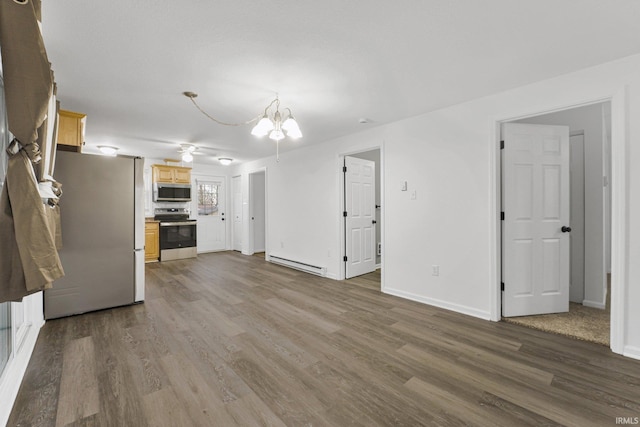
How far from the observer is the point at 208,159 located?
261 inches

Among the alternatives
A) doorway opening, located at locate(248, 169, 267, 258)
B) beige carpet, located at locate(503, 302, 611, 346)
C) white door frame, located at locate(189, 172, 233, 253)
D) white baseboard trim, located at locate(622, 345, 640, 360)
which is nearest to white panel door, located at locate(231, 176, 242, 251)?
white door frame, located at locate(189, 172, 233, 253)

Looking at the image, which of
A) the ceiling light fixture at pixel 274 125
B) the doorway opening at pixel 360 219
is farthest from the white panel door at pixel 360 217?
the ceiling light fixture at pixel 274 125

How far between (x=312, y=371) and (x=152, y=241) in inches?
217

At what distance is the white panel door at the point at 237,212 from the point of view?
7493 mm

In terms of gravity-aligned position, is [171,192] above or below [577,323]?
above

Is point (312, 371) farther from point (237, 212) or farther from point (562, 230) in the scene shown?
point (237, 212)

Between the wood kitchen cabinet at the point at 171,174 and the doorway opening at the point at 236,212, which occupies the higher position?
the wood kitchen cabinet at the point at 171,174

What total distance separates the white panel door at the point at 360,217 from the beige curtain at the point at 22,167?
3.85m

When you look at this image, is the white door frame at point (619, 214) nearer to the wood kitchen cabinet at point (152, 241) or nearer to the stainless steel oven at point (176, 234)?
the stainless steel oven at point (176, 234)

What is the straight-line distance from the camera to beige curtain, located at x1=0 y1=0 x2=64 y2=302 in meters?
1.08

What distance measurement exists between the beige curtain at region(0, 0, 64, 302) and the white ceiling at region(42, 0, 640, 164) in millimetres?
718

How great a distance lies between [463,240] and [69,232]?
14.7 ft

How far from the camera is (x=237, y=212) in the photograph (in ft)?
24.9

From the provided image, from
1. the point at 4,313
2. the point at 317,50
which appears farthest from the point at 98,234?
the point at 317,50
